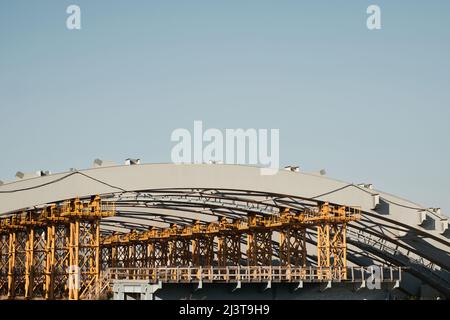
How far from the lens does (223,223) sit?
201 ft

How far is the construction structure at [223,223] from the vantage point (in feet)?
142

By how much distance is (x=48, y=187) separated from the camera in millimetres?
43188

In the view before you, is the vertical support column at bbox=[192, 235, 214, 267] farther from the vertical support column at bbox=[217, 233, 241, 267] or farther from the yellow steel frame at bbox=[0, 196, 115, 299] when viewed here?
the yellow steel frame at bbox=[0, 196, 115, 299]

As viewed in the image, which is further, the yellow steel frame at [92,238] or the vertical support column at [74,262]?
the yellow steel frame at [92,238]

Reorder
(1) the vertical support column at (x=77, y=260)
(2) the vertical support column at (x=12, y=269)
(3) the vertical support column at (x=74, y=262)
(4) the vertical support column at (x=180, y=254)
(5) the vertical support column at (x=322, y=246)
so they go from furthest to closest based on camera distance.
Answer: (4) the vertical support column at (x=180, y=254) < (2) the vertical support column at (x=12, y=269) < (5) the vertical support column at (x=322, y=246) < (1) the vertical support column at (x=77, y=260) < (3) the vertical support column at (x=74, y=262)

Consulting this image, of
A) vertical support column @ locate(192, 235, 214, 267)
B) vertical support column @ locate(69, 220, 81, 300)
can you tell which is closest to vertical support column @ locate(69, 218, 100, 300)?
vertical support column @ locate(69, 220, 81, 300)

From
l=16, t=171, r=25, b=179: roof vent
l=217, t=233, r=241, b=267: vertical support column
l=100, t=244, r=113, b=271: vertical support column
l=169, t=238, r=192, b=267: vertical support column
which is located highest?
l=16, t=171, r=25, b=179: roof vent

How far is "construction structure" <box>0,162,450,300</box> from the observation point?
43375mm

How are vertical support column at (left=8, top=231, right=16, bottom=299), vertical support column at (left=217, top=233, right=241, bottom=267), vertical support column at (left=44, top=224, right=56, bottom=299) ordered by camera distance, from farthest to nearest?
vertical support column at (left=217, top=233, right=241, bottom=267) < vertical support column at (left=8, top=231, right=16, bottom=299) < vertical support column at (left=44, top=224, right=56, bottom=299)

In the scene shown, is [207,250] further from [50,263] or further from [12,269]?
[50,263]

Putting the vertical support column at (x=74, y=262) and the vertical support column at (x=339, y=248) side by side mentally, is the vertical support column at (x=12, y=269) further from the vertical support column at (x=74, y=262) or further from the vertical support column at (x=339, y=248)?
the vertical support column at (x=339, y=248)

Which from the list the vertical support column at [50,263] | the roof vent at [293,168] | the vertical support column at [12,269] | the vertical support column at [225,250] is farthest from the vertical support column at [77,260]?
the vertical support column at [225,250]
